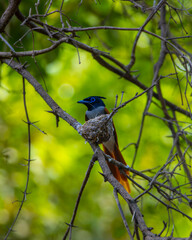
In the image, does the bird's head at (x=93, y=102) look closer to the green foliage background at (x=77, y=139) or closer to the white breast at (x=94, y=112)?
the white breast at (x=94, y=112)

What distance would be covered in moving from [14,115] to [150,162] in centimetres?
236

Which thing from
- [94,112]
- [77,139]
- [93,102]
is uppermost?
[77,139]

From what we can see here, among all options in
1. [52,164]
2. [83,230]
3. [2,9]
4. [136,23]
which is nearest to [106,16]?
[136,23]

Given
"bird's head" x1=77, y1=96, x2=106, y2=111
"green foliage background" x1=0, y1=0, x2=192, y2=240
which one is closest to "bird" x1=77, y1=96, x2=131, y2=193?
"bird's head" x1=77, y1=96, x2=106, y2=111

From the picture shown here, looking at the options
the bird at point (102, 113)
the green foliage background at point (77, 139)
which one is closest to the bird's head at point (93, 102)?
the bird at point (102, 113)

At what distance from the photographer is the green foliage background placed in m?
5.37

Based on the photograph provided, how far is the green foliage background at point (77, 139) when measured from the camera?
5367 mm

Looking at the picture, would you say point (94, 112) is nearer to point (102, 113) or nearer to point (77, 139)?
point (102, 113)

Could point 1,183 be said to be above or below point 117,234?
above

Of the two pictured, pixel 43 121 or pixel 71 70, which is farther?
pixel 71 70

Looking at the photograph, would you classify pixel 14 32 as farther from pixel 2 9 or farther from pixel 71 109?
pixel 71 109

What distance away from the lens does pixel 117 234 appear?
570cm

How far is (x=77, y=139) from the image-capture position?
6.11m

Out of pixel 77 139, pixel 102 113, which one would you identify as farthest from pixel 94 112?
pixel 77 139
